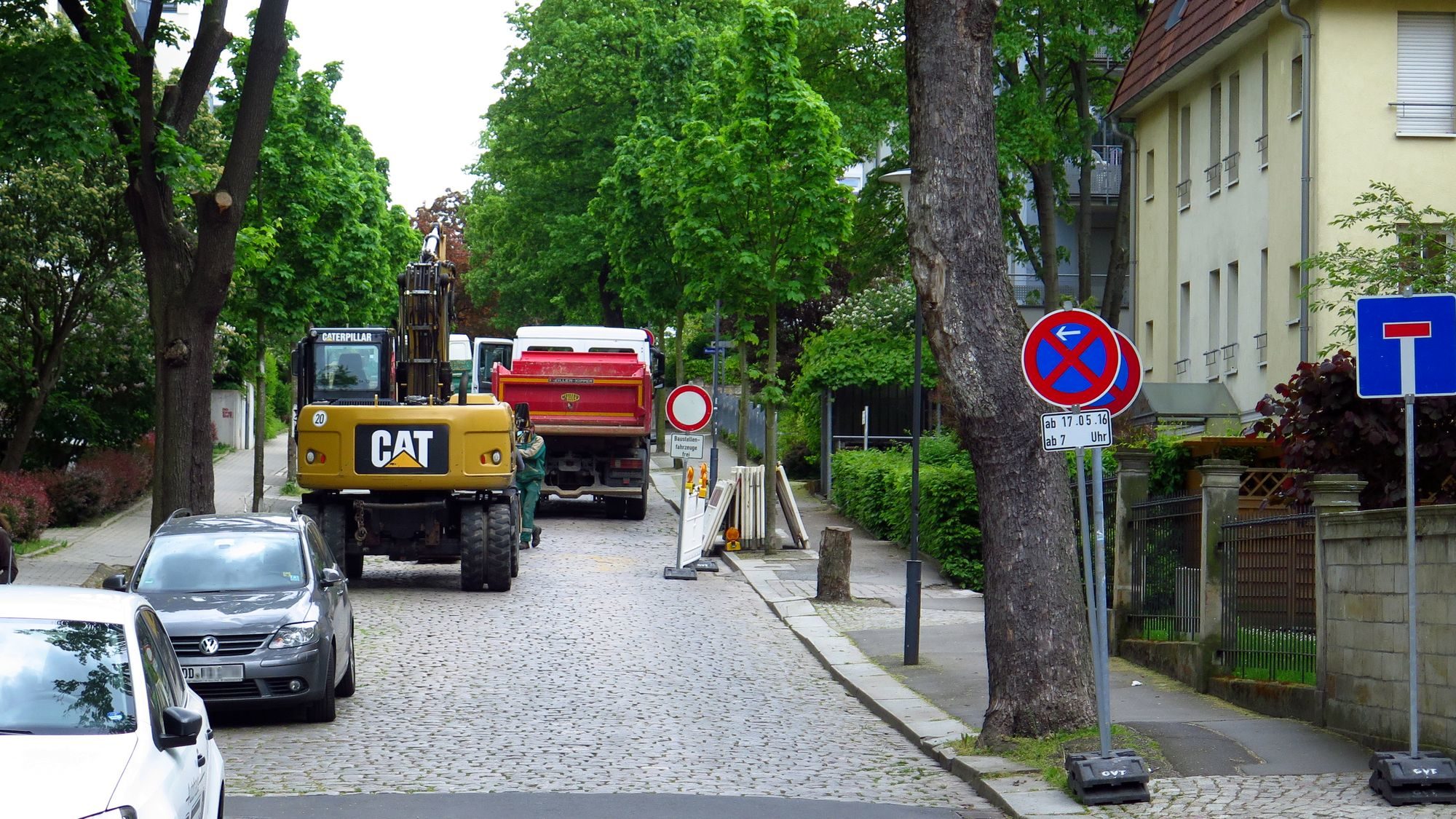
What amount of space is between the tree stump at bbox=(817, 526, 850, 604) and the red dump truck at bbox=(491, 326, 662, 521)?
939cm

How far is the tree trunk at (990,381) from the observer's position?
11.0m

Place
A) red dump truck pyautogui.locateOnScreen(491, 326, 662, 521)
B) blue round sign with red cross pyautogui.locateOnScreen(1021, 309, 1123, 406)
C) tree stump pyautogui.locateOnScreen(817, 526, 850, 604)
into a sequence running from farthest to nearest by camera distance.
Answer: red dump truck pyautogui.locateOnScreen(491, 326, 662, 521)
tree stump pyautogui.locateOnScreen(817, 526, 850, 604)
blue round sign with red cross pyautogui.locateOnScreen(1021, 309, 1123, 406)

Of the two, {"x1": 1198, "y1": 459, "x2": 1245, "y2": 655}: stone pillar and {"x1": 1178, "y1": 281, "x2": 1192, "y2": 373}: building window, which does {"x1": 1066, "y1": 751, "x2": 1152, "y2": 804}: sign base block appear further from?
{"x1": 1178, "y1": 281, "x2": 1192, "y2": 373}: building window

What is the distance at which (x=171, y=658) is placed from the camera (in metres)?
7.59

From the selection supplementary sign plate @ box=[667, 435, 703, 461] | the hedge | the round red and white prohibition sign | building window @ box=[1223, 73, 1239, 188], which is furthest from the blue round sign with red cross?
building window @ box=[1223, 73, 1239, 188]

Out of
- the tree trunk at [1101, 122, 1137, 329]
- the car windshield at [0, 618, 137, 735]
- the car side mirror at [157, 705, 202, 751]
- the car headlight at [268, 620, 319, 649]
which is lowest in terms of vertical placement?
the car headlight at [268, 620, 319, 649]

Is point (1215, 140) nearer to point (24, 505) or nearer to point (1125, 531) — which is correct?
point (1125, 531)

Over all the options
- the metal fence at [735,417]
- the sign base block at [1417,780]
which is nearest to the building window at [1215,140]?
the metal fence at [735,417]

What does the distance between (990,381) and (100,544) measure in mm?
18987

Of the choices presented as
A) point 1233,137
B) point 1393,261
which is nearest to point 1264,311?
point 1233,137

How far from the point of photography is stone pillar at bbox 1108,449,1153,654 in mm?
15680

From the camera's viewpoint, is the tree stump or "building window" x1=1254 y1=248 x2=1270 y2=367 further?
"building window" x1=1254 y1=248 x2=1270 y2=367

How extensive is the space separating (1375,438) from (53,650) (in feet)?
32.6

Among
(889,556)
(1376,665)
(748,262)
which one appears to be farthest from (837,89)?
(1376,665)
